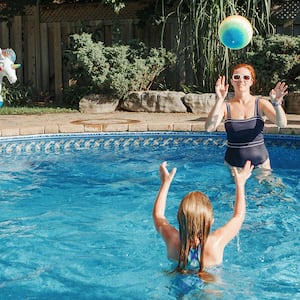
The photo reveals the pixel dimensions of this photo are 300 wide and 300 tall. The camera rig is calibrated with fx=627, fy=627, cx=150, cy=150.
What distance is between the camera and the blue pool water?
376 cm

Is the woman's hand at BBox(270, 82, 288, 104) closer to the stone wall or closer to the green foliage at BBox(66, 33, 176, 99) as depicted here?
the stone wall

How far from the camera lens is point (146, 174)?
23.4ft

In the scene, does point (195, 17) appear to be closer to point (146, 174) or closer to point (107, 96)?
point (107, 96)

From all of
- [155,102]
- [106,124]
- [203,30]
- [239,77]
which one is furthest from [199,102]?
[239,77]

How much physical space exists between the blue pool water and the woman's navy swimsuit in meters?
0.50

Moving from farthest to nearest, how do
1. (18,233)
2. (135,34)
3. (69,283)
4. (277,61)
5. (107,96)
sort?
1. (135,34)
2. (107,96)
3. (277,61)
4. (18,233)
5. (69,283)

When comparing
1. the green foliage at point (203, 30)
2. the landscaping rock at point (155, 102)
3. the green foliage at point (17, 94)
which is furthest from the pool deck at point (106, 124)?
the green foliage at point (17, 94)

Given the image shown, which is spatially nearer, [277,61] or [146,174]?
[146,174]

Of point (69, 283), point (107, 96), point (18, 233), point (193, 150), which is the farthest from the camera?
point (107, 96)

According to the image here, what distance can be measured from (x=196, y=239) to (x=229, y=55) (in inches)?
307

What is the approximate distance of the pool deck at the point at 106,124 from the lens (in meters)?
8.60

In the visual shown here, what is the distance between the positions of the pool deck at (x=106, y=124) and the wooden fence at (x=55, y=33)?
2735mm

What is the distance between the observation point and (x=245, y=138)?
5250 mm

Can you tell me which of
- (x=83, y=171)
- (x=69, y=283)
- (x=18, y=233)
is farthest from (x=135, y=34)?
(x=69, y=283)
